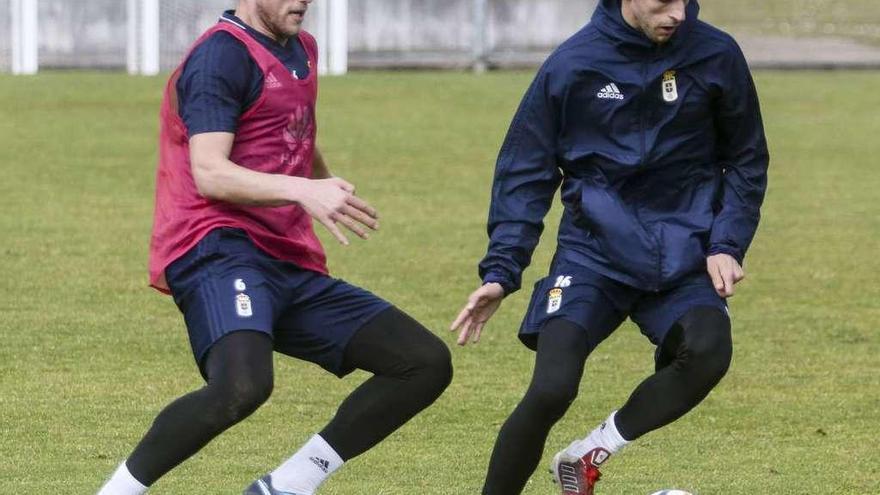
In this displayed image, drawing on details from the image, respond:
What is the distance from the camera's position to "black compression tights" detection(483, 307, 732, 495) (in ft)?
20.4

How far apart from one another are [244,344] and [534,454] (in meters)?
1.04

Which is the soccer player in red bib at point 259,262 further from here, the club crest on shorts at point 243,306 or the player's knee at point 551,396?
the player's knee at point 551,396

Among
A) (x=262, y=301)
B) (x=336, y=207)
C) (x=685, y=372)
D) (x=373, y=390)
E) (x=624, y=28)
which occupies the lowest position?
(x=373, y=390)

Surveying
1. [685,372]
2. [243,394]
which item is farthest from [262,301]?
[685,372]

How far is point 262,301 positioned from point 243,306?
3.2 inches

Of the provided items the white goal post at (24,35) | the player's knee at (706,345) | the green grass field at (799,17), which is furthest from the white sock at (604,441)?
the green grass field at (799,17)

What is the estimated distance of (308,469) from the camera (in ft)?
20.9

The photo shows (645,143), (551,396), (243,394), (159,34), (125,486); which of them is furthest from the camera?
(159,34)

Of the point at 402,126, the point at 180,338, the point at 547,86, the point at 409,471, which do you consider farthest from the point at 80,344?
the point at 402,126

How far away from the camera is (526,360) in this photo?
10281 millimetres

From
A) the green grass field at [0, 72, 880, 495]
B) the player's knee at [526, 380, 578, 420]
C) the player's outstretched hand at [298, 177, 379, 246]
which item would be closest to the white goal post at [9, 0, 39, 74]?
the green grass field at [0, 72, 880, 495]

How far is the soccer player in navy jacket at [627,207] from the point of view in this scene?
6.35m

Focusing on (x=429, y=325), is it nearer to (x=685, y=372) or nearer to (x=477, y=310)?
(x=477, y=310)

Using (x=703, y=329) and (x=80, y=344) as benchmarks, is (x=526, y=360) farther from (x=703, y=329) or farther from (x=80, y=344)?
(x=703, y=329)
